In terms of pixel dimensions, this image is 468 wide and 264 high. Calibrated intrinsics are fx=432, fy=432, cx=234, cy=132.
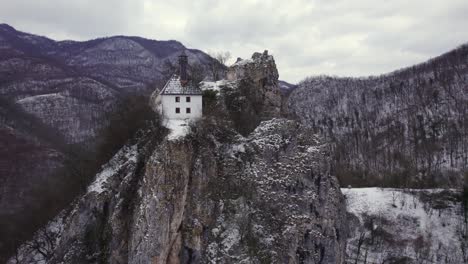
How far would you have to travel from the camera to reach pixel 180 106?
2029 inches

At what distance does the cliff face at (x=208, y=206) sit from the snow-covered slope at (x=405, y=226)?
3289 centimetres

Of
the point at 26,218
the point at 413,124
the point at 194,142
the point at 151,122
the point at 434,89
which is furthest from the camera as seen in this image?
the point at 434,89

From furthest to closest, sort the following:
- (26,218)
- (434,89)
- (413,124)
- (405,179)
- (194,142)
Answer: (434,89) → (413,124) → (405,179) → (26,218) → (194,142)

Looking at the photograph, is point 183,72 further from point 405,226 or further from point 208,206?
point 405,226

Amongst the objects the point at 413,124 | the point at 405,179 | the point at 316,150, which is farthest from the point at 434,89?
the point at 316,150

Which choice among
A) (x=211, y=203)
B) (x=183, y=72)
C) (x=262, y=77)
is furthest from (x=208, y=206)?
(x=262, y=77)

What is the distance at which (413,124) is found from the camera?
15525 cm

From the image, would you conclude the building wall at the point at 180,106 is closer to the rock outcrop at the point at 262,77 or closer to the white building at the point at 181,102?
the white building at the point at 181,102

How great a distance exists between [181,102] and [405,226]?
57.8 metres

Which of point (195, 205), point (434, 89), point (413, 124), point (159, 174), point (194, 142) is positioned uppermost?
point (434, 89)

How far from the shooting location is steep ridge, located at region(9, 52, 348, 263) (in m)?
45.2

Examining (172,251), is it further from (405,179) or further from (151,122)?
(405,179)

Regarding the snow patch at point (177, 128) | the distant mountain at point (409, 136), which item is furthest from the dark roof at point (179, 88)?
the distant mountain at point (409, 136)

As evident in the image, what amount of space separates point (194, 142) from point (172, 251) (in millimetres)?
11914
